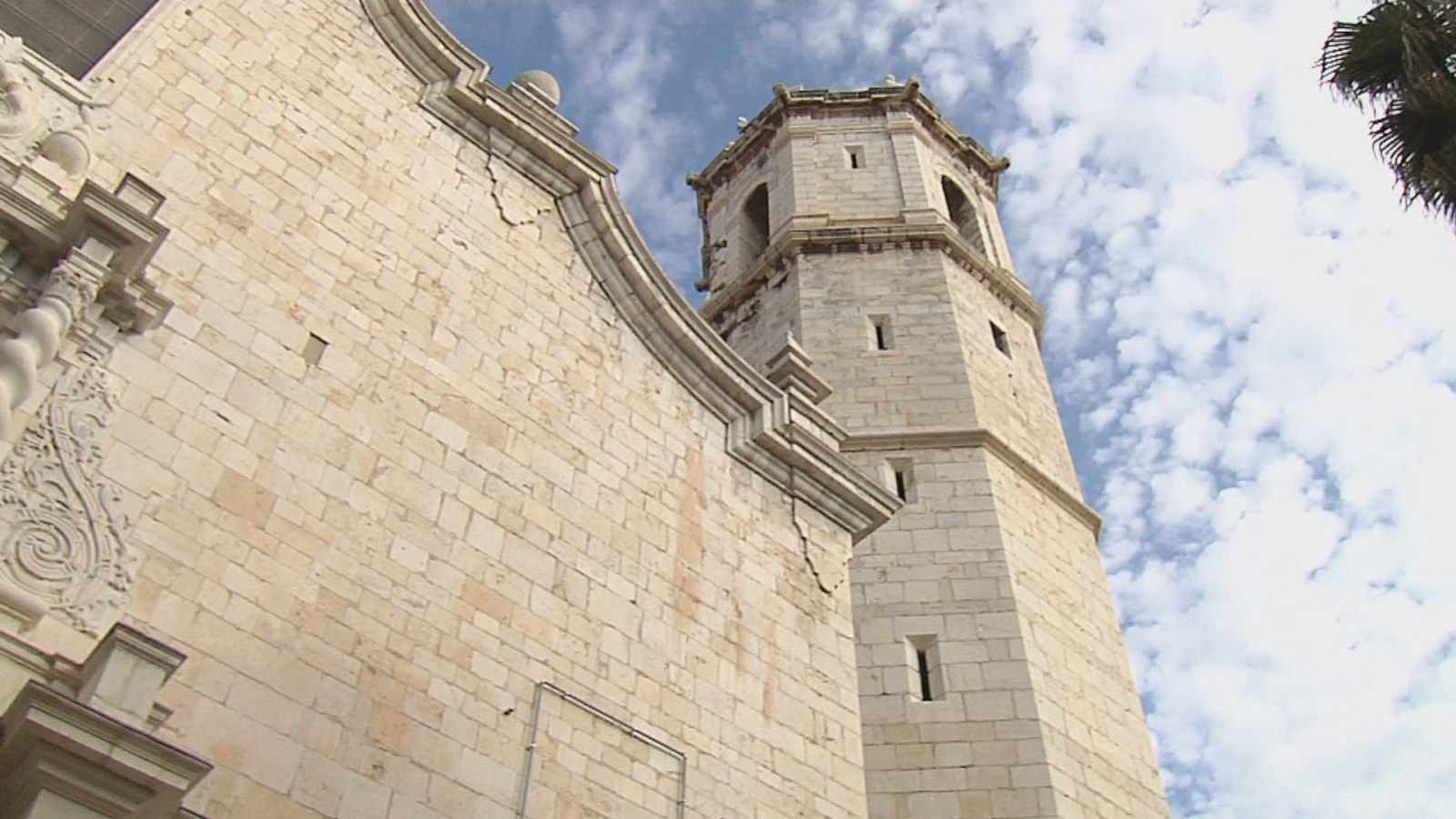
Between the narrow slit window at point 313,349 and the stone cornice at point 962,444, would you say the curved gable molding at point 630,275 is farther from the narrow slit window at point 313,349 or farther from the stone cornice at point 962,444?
the narrow slit window at point 313,349

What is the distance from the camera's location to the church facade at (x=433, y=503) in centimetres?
698

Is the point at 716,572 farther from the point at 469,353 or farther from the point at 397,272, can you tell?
the point at 397,272

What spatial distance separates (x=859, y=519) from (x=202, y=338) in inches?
246

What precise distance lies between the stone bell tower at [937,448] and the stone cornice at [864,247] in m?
0.03

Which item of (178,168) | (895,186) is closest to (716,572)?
(178,168)

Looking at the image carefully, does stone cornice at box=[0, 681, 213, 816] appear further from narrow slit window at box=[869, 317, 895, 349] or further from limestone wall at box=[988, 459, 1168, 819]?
narrow slit window at box=[869, 317, 895, 349]

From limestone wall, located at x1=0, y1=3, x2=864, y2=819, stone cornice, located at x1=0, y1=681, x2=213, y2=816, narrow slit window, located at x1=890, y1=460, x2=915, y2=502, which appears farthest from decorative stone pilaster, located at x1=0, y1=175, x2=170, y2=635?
narrow slit window, located at x1=890, y1=460, x2=915, y2=502

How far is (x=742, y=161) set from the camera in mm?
22250

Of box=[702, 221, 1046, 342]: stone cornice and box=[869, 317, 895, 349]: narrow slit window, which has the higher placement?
box=[702, 221, 1046, 342]: stone cornice

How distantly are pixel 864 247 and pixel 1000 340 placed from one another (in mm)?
2336

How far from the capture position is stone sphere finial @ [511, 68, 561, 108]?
1294 centimetres

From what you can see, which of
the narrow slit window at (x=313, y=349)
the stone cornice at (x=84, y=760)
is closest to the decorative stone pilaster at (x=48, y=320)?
the narrow slit window at (x=313, y=349)

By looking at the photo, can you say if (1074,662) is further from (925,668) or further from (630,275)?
(630,275)

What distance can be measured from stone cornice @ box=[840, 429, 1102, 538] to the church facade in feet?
0.14
